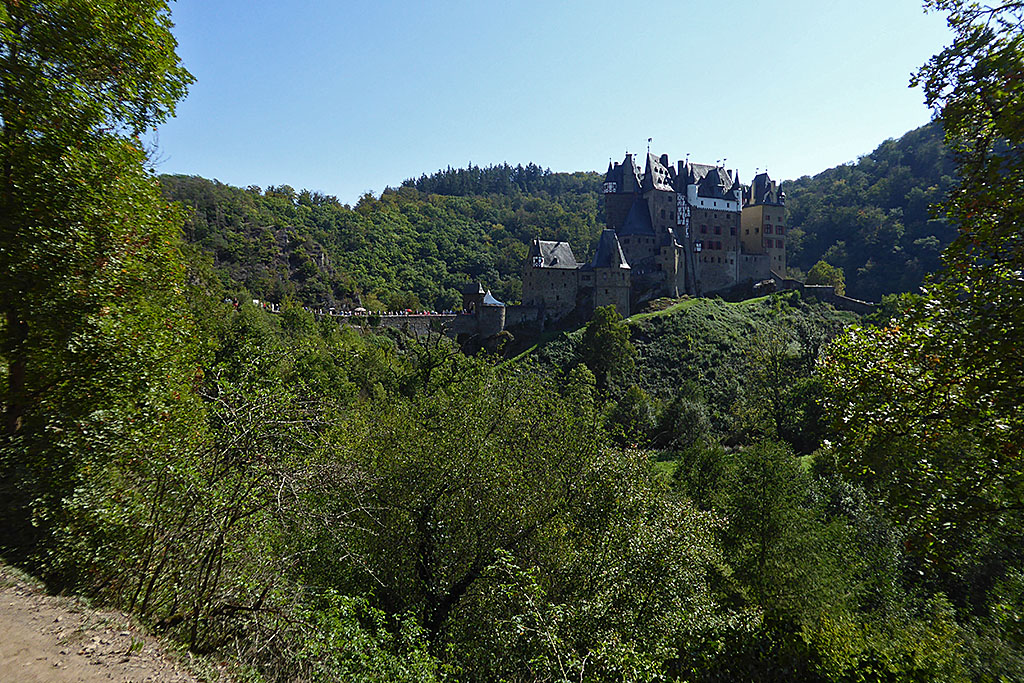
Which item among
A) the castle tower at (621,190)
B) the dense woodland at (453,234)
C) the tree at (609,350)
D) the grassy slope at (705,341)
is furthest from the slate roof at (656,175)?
the dense woodland at (453,234)

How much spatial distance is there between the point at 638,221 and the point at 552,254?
41.9 feet

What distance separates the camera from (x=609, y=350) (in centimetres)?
4856

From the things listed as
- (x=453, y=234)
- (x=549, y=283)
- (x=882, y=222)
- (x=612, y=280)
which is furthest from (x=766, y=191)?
(x=453, y=234)

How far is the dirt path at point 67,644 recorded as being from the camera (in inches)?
210

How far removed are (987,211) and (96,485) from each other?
536 inches

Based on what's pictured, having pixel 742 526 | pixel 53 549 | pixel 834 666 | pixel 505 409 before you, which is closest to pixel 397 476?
pixel 505 409

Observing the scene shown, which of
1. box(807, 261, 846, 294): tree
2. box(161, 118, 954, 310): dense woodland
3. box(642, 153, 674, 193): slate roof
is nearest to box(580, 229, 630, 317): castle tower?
box(642, 153, 674, 193): slate roof

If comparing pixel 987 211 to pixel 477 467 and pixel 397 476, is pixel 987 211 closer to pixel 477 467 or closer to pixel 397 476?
pixel 477 467

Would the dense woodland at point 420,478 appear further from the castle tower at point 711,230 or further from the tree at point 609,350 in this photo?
the castle tower at point 711,230

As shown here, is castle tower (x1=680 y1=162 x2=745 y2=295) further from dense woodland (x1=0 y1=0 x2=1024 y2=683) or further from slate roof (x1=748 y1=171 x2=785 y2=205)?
dense woodland (x1=0 y1=0 x2=1024 y2=683)

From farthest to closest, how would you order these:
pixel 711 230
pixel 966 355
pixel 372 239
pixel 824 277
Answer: pixel 372 239, pixel 824 277, pixel 711 230, pixel 966 355

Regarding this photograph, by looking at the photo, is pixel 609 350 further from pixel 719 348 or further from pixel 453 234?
pixel 453 234

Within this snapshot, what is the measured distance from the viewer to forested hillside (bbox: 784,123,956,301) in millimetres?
81125

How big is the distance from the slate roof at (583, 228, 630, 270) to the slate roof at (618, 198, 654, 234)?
6213 millimetres
